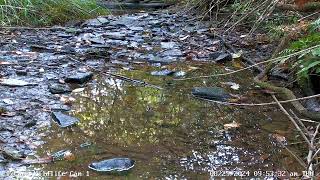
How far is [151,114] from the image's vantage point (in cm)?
256

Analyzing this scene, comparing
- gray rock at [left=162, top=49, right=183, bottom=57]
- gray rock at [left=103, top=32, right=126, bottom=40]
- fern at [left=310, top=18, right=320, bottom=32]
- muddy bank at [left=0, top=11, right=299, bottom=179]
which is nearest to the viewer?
muddy bank at [left=0, top=11, right=299, bottom=179]

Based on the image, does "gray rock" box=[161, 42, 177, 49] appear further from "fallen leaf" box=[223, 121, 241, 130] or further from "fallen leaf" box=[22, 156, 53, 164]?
"fallen leaf" box=[22, 156, 53, 164]

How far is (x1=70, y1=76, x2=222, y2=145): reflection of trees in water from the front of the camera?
228 centimetres

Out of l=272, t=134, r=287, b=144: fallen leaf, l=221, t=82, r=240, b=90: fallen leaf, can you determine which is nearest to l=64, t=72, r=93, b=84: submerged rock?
l=221, t=82, r=240, b=90: fallen leaf

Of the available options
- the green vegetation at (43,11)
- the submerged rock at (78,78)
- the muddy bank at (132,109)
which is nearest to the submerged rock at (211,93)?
the muddy bank at (132,109)

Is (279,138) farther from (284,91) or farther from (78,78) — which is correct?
(78,78)

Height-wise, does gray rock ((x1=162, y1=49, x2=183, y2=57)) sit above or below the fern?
below

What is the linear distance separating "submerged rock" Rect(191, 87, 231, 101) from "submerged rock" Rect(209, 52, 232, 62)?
92cm

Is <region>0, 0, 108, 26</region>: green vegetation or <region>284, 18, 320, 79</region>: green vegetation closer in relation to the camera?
<region>284, 18, 320, 79</region>: green vegetation

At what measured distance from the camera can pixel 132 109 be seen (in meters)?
2.64

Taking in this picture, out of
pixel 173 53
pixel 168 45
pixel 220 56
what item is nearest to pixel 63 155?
pixel 220 56

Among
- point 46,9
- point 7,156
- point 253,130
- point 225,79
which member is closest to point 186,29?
point 46,9

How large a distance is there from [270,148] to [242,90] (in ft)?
3.13

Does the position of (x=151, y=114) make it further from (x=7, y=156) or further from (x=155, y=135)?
(x=7, y=156)
